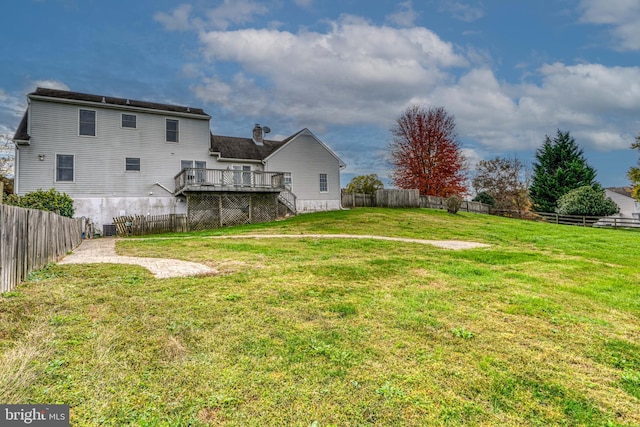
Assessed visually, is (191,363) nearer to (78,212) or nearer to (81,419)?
(81,419)

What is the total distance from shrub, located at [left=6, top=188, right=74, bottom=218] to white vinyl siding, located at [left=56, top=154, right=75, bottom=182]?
110 centimetres

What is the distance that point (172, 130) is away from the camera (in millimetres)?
23328

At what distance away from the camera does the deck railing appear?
21.6 m

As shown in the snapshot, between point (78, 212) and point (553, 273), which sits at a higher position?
point (78, 212)

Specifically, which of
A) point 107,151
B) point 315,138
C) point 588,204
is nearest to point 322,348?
point 107,151

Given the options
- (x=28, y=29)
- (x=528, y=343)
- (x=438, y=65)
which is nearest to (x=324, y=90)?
(x=438, y=65)

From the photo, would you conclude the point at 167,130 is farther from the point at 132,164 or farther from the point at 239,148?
the point at 239,148

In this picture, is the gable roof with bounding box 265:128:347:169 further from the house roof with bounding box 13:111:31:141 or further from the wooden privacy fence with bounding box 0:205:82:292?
the wooden privacy fence with bounding box 0:205:82:292

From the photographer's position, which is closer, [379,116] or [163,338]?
[163,338]

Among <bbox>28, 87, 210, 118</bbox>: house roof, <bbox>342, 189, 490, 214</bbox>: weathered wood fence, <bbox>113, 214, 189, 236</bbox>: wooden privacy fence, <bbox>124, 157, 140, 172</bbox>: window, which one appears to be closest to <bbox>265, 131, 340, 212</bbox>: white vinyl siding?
<bbox>342, 189, 490, 214</bbox>: weathered wood fence

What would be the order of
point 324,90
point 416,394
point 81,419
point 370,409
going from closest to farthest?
point 81,419 → point 370,409 → point 416,394 → point 324,90

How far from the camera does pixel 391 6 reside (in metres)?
15.2

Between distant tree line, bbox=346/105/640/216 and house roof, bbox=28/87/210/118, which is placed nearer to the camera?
house roof, bbox=28/87/210/118

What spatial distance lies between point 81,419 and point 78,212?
22806 mm
